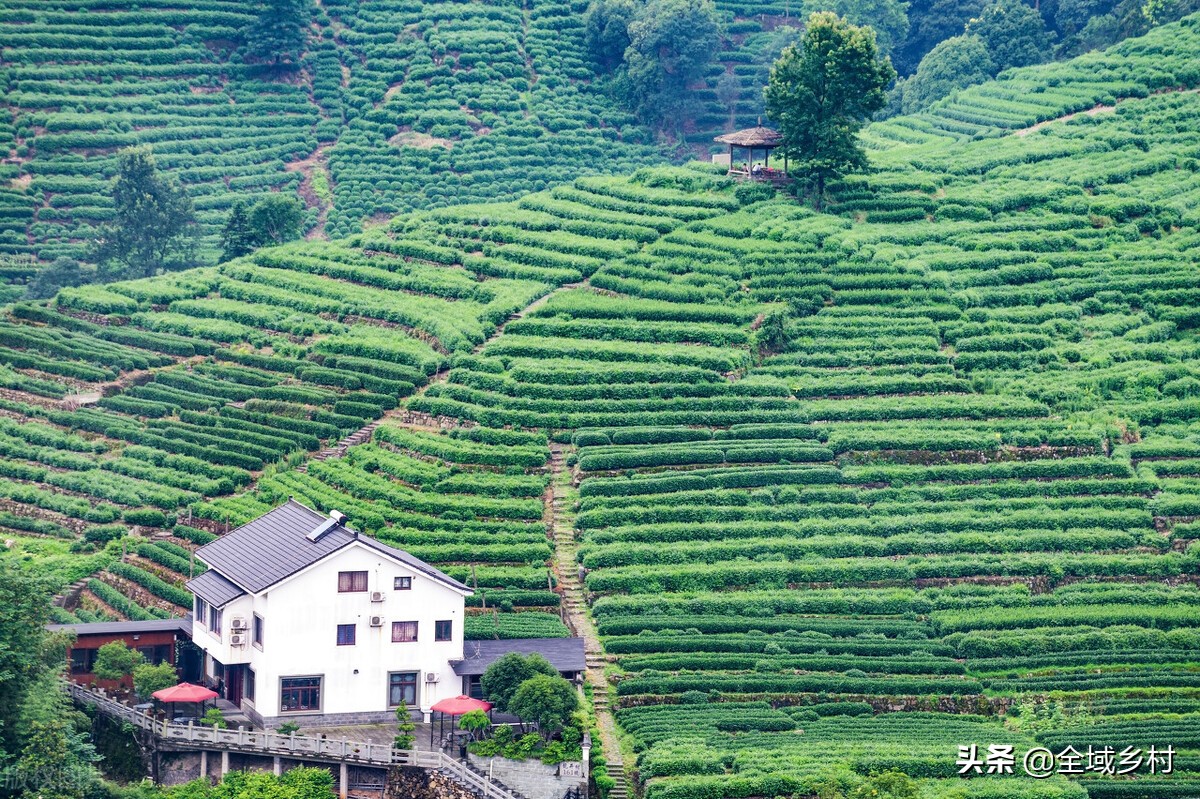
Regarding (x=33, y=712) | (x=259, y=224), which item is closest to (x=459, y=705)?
(x=33, y=712)

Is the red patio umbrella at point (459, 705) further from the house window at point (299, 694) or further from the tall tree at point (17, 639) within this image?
the tall tree at point (17, 639)

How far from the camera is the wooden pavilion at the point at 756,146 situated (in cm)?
10294

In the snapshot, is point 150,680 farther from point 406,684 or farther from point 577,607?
point 577,607

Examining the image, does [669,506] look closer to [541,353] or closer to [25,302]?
[541,353]

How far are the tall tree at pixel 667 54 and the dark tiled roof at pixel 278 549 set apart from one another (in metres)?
63.3

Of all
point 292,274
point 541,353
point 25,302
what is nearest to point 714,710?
point 541,353

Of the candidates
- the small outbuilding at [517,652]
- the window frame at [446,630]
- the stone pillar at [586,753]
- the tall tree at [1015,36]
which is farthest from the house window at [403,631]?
the tall tree at [1015,36]

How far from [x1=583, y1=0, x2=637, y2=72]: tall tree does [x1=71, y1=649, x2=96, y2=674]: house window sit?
2854 inches

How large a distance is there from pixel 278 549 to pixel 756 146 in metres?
44.7

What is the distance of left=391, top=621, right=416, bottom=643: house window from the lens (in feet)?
215

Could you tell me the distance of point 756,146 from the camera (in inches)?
4058

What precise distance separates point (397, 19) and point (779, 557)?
68094mm

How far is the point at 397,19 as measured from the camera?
5221 inches

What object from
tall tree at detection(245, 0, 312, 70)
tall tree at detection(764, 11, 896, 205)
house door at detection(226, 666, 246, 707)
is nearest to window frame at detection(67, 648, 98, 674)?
house door at detection(226, 666, 246, 707)
